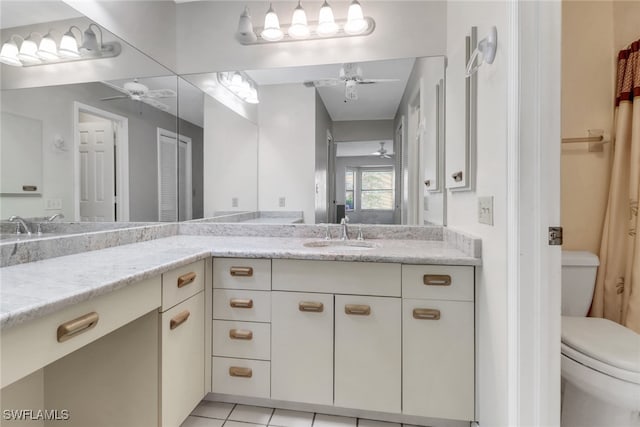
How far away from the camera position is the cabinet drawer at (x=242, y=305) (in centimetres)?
152

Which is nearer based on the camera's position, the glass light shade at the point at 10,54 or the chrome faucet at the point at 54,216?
the glass light shade at the point at 10,54

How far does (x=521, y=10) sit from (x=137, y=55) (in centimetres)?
203

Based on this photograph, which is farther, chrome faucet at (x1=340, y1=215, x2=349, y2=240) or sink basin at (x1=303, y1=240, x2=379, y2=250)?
chrome faucet at (x1=340, y1=215, x2=349, y2=240)

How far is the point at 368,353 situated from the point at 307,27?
1956 millimetres

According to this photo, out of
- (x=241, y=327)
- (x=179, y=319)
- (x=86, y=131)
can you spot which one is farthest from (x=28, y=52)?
(x=241, y=327)

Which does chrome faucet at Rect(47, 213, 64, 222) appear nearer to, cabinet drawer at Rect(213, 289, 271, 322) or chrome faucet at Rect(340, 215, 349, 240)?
cabinet drawer at Rect(213, 289, 271, 322)

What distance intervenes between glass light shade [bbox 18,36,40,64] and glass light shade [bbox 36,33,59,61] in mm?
21

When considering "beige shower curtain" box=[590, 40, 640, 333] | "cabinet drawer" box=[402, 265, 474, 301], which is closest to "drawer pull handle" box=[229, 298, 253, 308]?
"cabinet drawer" box=[402, 265, 474, 301]

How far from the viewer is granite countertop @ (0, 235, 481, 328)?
0.82m

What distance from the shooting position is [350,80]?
79.4 inches

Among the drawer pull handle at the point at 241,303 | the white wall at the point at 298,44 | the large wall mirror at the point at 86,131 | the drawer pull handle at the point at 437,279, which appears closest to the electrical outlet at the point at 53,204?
the large wall mirror at the point at 86,131

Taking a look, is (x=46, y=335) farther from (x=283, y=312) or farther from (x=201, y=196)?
(x=201, y=196)

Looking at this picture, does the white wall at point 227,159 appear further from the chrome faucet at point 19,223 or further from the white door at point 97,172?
the chrome faucet at point 19,223

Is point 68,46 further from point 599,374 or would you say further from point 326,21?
point 599,374
